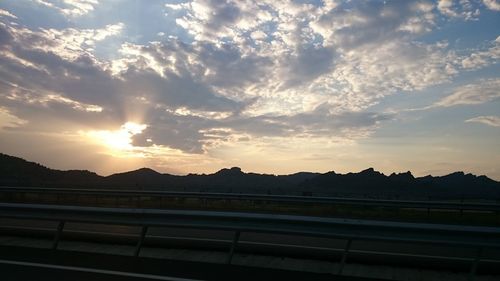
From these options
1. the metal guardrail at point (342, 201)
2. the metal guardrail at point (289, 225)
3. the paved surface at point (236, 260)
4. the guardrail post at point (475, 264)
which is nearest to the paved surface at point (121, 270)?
the paved surface at point (236, 260)

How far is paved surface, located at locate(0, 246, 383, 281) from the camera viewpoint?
8.17 metres

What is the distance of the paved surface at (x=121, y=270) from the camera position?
817 cm

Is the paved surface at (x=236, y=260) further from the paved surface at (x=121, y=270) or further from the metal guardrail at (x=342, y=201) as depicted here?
the metal guardrail at (x=342, y=201)

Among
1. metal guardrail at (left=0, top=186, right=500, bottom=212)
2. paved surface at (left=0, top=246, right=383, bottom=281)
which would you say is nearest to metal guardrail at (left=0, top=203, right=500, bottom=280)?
paved surface at (left=0, top=246, right=383, bottom=281)

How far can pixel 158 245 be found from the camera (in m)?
11.6

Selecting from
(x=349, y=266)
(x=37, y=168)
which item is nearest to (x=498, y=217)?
(x=349, y=266)

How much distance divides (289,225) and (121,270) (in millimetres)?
3022

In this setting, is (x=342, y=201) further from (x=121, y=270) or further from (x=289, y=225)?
(x=121, y=270)

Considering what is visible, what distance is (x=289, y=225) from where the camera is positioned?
8852 millimetres

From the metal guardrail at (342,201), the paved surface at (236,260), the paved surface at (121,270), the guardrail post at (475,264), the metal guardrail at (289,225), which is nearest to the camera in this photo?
the guardrail post at (475,264)

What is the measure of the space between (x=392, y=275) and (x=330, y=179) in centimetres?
11519

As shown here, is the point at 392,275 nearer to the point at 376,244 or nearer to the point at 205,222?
the point at 205,222

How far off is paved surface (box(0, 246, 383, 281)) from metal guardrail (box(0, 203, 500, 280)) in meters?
0.57

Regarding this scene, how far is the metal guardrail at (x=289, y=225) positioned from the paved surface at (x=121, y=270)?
57 centimetres
